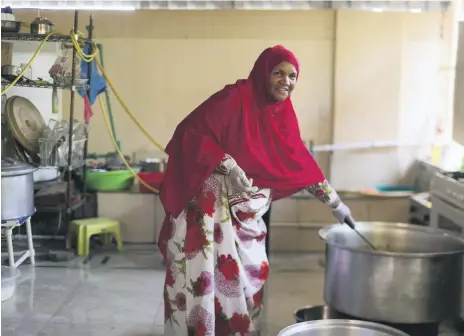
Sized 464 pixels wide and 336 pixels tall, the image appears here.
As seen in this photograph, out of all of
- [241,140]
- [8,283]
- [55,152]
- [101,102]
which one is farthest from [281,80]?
[101,102]

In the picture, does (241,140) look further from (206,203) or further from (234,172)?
(206,203)

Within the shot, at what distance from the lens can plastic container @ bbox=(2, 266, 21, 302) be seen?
11.4ft

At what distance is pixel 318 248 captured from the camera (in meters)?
4.80

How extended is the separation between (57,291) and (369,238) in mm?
2049

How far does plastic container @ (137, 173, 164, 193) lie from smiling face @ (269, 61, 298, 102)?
2426 millimetres

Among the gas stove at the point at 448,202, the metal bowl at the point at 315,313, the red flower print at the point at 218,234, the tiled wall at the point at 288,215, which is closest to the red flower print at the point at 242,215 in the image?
the red flower print at the point at 218,234

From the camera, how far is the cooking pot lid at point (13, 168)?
367cm

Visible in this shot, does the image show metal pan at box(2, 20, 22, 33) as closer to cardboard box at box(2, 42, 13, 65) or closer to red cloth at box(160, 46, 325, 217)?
cardboard box at box(2, 42, 13, 65)

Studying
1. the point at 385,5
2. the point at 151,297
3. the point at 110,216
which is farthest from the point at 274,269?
the point at 385,5

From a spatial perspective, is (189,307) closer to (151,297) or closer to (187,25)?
(151,297)

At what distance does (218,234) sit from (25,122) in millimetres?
2525

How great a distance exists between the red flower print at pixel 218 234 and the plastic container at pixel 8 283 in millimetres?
1589

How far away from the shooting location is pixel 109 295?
3699 millimetres

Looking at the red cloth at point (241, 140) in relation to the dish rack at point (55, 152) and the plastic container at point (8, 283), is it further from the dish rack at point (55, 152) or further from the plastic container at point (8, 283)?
the dish rack at point (55, 152)
